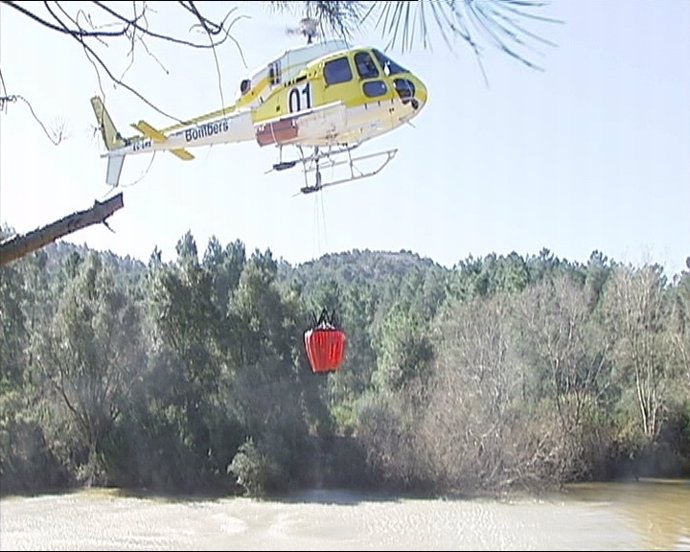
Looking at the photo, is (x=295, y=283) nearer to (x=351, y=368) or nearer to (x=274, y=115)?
(x=351, y=368)

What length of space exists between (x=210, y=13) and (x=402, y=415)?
8936mm

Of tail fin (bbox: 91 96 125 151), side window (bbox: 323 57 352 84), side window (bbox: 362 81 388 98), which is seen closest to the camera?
tail fin (bbox: 91 96 125 151)

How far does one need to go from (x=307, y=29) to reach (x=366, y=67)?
5.31 ft

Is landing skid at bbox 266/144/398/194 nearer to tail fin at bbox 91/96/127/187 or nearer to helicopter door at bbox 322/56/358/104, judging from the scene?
helicopter door at bbox 322/56/358/104

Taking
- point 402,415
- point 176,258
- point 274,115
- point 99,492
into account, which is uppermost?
point 176,258

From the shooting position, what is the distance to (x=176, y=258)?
11.3 m

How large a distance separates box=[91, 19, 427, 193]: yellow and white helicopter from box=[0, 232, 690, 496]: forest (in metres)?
5.55

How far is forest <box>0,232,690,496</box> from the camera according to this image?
9.51m

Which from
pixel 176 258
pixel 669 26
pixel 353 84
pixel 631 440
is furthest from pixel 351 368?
pixel 669 26

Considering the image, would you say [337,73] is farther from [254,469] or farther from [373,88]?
[254,469]

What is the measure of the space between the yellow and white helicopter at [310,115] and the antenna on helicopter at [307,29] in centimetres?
32

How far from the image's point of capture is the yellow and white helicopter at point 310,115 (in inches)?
93.1

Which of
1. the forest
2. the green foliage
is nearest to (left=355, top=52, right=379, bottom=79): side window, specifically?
the forest

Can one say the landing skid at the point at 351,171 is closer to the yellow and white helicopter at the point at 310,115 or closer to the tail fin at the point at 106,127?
the yellow and white helicopter at the point at 310,115
